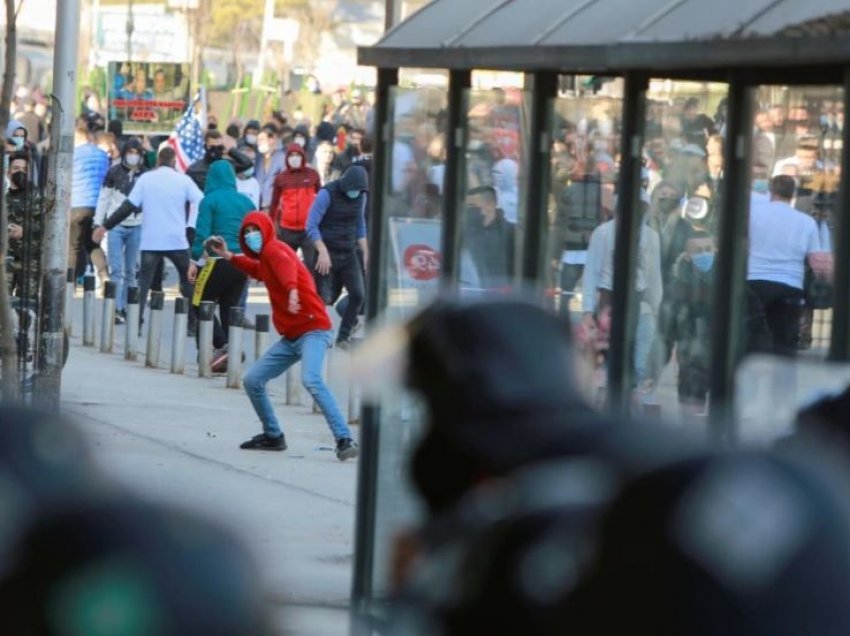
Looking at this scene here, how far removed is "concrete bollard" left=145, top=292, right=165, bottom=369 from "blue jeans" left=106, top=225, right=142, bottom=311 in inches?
126

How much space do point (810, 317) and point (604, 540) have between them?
14.7 ft

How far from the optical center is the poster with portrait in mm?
33719

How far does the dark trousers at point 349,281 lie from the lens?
17578 mm

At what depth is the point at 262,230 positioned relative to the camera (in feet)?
40.7

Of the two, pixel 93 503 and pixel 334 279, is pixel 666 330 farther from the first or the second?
pixel 334 279

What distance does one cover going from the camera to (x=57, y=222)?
13.0 meters

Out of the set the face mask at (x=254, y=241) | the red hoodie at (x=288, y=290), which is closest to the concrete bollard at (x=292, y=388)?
the face mask at (x=254, y=241)

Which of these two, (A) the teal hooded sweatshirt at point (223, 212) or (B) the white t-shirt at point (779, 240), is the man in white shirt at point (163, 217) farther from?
(B) the white t-shirt at point (779, 240)

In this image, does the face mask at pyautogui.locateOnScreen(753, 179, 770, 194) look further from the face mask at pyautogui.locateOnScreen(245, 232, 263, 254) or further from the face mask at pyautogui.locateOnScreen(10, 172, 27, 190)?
the face mask at pyautogui.locateOnScreen(10, 172, 27, 190)

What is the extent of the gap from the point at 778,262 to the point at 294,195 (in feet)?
48.9

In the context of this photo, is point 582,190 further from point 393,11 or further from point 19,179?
point 393,11

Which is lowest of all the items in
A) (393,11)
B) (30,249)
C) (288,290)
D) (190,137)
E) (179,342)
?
(179,342)

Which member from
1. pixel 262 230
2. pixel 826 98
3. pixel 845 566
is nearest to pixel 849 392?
pixel 845 566

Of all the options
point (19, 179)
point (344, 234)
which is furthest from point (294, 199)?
point (19, 179)
